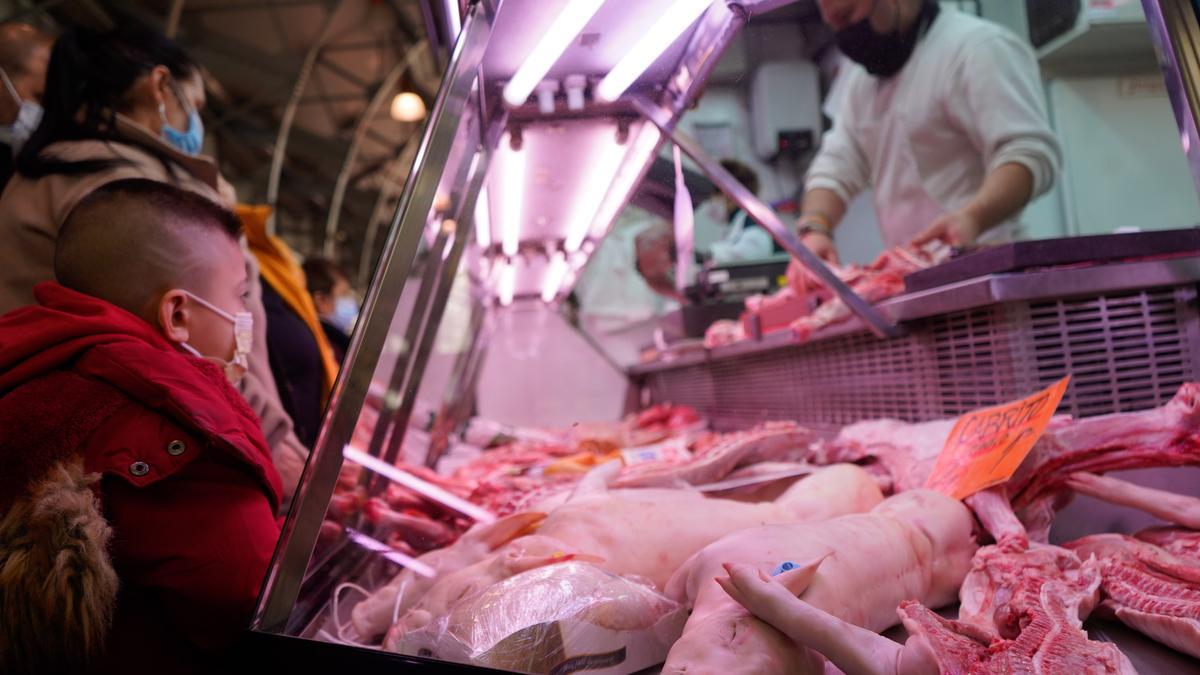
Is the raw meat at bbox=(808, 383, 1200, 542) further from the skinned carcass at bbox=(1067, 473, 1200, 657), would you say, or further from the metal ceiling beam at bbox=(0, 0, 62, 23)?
the metal ceiling beam at bbox=(0, 0, 62, 23)

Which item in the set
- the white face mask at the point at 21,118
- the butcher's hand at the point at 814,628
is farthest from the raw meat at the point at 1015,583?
the white face mask at the point at 21,118

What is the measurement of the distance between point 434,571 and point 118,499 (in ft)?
2.07

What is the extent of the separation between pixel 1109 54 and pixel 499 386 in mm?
5132

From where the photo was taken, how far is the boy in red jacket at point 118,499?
97 centimetres

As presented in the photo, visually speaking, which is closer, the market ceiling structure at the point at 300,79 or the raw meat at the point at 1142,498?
the raw meat at the point at 1142,498

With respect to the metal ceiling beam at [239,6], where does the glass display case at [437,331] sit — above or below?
below

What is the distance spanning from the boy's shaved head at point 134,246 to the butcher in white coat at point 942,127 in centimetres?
163

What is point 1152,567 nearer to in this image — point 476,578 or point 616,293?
point 476,578

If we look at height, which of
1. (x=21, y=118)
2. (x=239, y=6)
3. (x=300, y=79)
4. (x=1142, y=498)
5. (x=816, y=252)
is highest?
(x=239, y=6)

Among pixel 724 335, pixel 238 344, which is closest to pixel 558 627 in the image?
pixel 238 344

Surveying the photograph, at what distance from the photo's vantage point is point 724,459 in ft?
6.85

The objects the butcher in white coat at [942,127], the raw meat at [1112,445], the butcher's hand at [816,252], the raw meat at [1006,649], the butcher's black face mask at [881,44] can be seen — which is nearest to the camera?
the raw meat at [1006,649]

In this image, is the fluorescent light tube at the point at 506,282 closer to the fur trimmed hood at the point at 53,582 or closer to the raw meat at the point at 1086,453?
the raw meat at the point at 1086,453

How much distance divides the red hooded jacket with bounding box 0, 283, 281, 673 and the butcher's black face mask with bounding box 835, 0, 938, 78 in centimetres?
158
